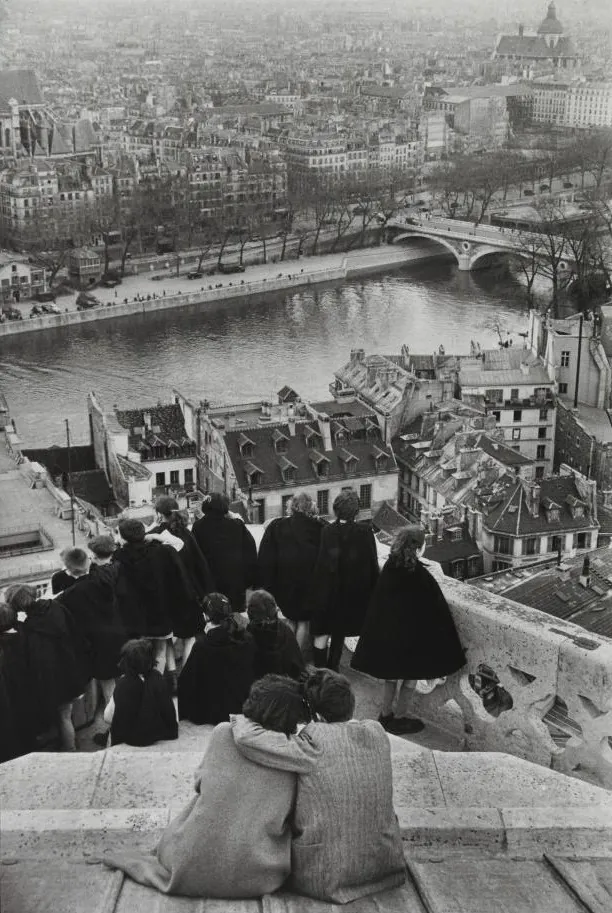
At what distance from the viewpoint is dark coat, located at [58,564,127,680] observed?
2.75 m

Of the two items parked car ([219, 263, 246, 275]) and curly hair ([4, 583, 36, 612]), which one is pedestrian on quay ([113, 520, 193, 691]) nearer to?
curly hair ([4, 583, 36, 612])

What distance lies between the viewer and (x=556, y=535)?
10.5m

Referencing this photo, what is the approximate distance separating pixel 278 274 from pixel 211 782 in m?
23.3

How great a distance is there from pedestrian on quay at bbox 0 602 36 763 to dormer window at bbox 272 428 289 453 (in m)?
9.31

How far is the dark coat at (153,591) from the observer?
2.86m

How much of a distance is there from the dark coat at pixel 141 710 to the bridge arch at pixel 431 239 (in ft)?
80.3

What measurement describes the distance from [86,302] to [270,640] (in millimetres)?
20233

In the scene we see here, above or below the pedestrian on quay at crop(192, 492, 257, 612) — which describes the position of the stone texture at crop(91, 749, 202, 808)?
above

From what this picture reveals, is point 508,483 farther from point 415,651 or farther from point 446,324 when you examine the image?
point 446,324

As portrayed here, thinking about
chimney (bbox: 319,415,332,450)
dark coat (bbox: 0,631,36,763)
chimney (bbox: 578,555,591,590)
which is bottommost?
chimney (bbox: 319,415,332,450)

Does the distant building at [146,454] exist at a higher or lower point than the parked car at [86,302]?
higher

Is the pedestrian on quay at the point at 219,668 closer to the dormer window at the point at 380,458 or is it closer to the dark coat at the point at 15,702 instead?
the dark coat at the point at 15,702

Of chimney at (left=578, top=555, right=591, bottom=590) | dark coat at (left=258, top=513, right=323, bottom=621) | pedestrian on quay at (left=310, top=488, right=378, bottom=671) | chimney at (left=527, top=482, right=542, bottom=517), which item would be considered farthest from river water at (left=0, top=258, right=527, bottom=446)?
pedestrian on quay at (left=310, top=488, right=378, bottom=671)

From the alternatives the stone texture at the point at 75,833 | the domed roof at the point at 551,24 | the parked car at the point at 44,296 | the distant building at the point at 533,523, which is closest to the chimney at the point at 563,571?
the distant building at the point at 533,523
